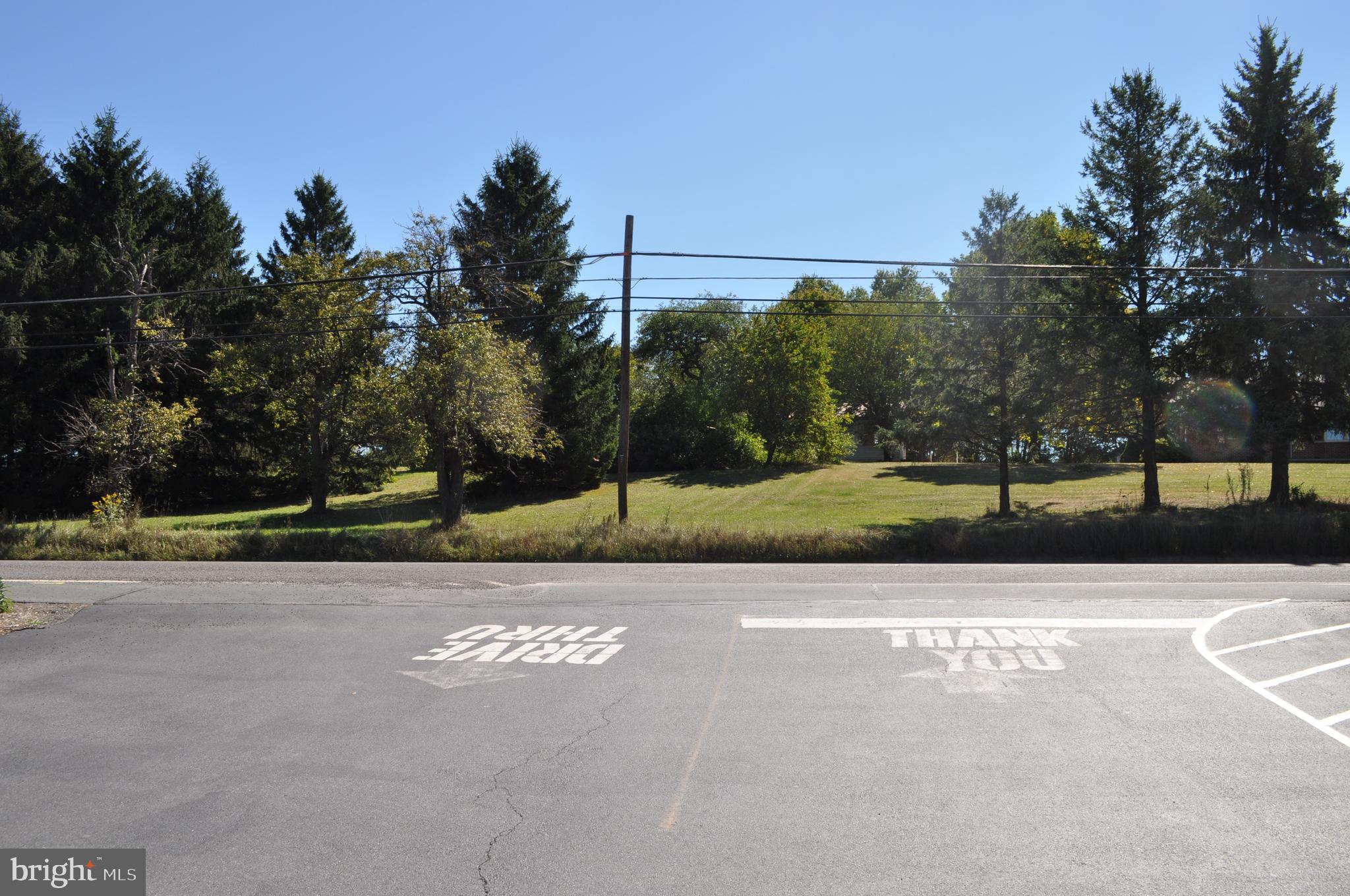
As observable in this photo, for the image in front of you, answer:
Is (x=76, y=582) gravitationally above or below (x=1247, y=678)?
below

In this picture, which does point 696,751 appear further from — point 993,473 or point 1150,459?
point 993,473

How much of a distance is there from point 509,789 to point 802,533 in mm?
12466

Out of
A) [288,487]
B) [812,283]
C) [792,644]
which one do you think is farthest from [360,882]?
[812,283]

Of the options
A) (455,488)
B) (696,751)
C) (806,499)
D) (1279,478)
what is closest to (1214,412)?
(1279,478)

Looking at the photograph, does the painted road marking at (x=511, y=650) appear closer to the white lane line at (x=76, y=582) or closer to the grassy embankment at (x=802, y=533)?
the grassy embankment at (x=802, y=533)

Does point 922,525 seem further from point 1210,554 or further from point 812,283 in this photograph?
point 812,283

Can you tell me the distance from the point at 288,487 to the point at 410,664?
1403 inches

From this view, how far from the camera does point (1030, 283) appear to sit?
929 inches

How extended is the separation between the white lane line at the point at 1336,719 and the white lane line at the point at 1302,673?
663mm

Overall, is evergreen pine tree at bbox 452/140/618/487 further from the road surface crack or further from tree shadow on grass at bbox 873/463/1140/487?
the road surface crack

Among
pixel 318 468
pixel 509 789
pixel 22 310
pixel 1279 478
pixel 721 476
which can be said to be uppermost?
pixel 22 310

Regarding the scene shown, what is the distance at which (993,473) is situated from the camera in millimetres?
37188

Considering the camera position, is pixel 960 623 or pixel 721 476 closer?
pixel 960 623

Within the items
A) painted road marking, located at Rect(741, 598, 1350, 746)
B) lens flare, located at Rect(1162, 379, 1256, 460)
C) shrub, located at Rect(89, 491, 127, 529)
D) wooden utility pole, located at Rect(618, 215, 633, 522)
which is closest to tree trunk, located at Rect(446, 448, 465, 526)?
wooden utility pole, located at Rect(618, 215, 633, 522)
